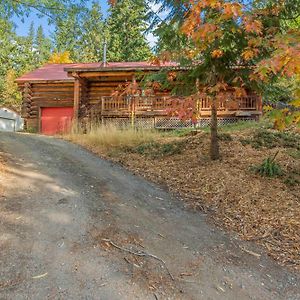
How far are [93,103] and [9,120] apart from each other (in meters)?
12.7

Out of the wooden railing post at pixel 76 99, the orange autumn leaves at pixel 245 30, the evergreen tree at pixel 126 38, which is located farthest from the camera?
the evergreen tree at pixel 126 38

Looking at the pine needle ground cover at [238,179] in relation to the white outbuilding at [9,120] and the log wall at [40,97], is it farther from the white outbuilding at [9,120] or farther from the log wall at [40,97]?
the white outbuilding at [9,120]

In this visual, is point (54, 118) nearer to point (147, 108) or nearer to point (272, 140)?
point (147, 108)

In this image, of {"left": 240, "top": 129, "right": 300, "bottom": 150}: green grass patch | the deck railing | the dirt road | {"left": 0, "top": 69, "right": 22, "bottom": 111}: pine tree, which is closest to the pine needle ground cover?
{"left": 240, "top": 129, "right": 300, "bottom": 150}: green grass patch

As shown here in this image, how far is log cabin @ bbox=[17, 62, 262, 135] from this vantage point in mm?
14992

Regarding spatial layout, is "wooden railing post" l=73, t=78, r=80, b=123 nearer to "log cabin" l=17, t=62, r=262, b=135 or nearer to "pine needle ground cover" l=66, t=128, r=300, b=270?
"log cabin" l=17, t=62, r=262, b=135

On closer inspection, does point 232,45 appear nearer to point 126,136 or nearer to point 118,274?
point 126,136

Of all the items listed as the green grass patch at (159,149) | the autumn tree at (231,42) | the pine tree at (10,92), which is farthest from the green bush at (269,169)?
the pine tree at (10,92)

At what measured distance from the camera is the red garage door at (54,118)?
58.9ft

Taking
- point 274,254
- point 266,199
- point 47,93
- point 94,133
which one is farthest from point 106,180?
point 47,93

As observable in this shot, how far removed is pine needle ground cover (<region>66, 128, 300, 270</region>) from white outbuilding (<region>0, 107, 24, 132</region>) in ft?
61.7

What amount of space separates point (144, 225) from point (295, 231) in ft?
7.08

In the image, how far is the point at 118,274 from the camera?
3.33m

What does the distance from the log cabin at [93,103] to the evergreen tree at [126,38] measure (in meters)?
13.9
